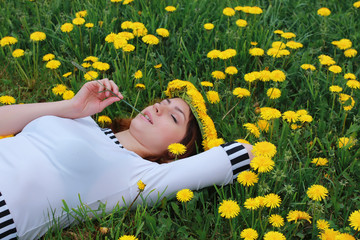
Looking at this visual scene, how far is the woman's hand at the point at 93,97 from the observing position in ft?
7.11

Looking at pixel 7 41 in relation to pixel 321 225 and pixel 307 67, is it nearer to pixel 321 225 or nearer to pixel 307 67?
pixel 307 67

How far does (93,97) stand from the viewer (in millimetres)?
2238

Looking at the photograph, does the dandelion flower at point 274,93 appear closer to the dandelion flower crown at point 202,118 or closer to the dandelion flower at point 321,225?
the dandelion flower crown at point 202,118

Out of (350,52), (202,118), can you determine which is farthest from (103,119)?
(350,52)

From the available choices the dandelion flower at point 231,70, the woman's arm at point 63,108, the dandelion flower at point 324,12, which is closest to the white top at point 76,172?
the woman's arm at point 63,108

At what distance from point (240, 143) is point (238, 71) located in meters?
0.94

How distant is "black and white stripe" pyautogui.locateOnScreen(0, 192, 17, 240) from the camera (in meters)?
1.61

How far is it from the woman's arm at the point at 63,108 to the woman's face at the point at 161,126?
20cm

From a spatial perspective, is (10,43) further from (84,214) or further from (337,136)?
(337,136)

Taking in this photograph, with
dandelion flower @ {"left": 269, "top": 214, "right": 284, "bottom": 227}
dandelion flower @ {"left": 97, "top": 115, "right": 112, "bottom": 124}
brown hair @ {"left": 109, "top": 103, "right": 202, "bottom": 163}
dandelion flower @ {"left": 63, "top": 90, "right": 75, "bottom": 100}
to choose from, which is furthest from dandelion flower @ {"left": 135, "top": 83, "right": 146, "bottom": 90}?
dandelion flower @ {"left": 269, "top": 214, "right": 284, "bottom": 227}

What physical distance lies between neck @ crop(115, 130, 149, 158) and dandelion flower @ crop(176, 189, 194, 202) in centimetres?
37

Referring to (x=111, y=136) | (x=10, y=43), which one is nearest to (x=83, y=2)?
(x=10, y=43)

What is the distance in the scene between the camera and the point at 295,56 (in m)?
2.91

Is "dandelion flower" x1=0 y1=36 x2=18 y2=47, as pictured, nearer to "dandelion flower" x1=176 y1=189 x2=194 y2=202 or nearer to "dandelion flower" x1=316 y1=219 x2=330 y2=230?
"dandelion flower" x1=176 y1=189 x2=194 y2=202
